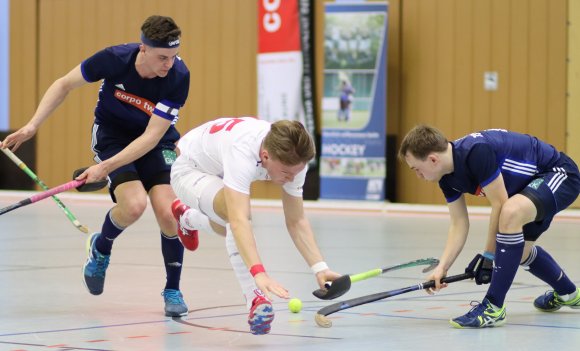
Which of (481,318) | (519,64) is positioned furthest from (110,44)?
(481,318)

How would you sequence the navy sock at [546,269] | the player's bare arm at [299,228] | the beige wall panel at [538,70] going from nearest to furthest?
the player's bare arm at [299,228]
the navy sock at [546,269]
the beige wall panel at [538,70]

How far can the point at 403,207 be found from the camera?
1134cm

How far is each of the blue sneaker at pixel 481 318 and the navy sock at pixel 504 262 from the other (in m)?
0.03

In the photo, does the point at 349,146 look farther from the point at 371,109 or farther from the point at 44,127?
the point at 44,127

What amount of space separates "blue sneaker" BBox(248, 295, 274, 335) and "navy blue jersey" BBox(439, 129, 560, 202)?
108cm

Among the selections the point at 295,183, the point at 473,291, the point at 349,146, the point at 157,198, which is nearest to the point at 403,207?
the point at 349,146

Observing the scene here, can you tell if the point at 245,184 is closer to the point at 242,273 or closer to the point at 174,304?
the point at 242,273

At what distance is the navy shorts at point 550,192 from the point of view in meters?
4.41

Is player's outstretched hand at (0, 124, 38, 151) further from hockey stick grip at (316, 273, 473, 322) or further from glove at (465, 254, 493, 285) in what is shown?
glove at (465, 254, 493, 285)

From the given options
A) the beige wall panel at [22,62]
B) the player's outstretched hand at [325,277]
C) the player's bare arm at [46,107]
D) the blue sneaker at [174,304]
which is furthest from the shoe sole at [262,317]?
the beige wall panel at [22,62]

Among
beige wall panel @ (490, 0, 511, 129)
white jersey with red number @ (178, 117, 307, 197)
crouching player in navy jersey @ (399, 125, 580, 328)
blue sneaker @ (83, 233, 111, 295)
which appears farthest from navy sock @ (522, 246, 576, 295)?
beige wall panel @ (490, 0, 511, 129)

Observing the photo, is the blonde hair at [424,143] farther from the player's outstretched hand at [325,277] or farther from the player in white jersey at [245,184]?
the player's outstretched hand at [325,277]

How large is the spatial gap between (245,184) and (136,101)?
131cm

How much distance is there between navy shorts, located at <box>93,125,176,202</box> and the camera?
5012mm
